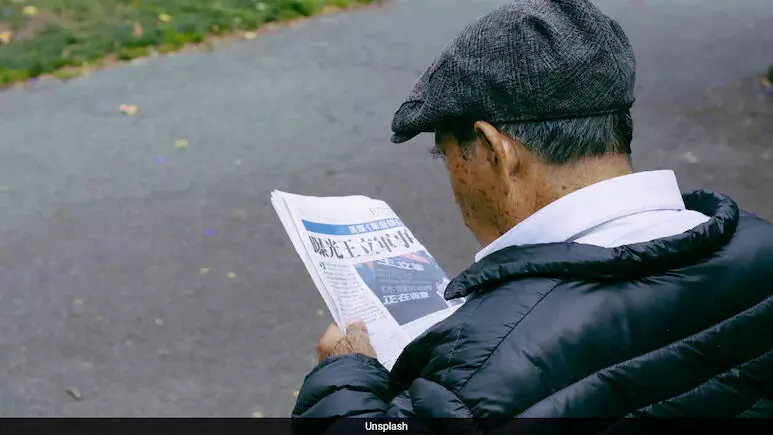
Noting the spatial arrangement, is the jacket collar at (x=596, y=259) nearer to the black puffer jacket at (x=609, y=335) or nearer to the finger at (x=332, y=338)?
the black puffer jacket at (x=609, y=335)

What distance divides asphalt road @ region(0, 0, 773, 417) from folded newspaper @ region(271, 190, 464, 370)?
4.29ft

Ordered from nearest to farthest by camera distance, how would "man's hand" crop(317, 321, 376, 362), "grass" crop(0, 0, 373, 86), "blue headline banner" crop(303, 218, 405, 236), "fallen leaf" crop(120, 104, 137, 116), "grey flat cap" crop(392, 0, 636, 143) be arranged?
"grey flat cap" crop(392, 0, 636, 143), "man's hand" crop(317, 321, 376, 362), "blue headline banner" crop(303, 218, 405, 236), "fallen leaf" crop(120, 104, 137, 116), "grass" crop(0, 0, 373, 86)

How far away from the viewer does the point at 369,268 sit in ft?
6.86

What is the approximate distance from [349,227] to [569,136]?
821 millimetres

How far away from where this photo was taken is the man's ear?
148cm

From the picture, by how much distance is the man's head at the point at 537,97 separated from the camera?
1.43 m

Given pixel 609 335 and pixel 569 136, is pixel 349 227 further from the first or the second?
pixel 609 335

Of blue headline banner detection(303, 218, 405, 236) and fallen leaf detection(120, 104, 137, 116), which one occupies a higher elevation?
blue headline banner detection(303, 218, 405, 236)

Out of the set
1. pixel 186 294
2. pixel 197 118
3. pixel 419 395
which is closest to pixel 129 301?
pixel 186 294

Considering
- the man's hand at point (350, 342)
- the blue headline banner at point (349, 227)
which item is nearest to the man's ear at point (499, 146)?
the man's hand at point (350, 342)

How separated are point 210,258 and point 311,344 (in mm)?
757

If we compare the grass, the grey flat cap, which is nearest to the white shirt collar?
the grey flat cap

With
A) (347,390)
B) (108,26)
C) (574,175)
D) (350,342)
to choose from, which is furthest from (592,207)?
(108,26)

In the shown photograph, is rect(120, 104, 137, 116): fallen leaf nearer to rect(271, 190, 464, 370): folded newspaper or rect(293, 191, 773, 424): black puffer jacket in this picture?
rect(271, 190, 464, 370): folded newspaper
